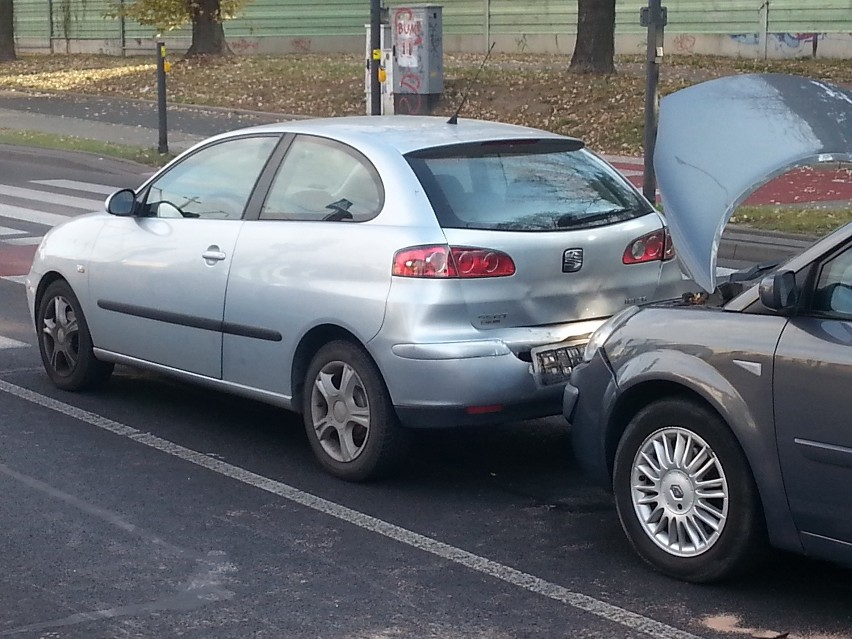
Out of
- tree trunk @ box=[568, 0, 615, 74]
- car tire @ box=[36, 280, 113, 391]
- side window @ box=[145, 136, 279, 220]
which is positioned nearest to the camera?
side window @ box=[145, 136, 279, 220]

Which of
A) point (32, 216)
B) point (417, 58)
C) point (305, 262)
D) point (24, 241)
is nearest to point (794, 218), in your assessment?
point (24, 241)

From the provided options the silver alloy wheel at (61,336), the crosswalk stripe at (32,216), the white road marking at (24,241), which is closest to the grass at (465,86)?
the crosswalk stripe at (32,216)

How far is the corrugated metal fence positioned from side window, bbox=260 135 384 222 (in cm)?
2875

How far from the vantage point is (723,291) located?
532 centimetres

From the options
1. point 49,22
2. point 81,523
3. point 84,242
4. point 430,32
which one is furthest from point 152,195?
point 49,22

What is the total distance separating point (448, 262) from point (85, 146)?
1746cm

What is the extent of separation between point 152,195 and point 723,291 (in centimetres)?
342

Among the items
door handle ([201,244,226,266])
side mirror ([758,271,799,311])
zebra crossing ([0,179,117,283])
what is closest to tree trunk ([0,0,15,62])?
zebra crossing ([0,179,117,283])

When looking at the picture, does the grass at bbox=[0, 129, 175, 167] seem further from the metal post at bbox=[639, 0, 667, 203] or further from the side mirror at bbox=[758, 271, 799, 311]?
the side mirror at bbox=[758, 271, 799, 311]

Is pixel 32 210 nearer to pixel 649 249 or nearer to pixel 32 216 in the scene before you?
pixel 32 216

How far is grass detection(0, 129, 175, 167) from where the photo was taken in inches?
822

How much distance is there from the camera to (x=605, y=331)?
5492 mm

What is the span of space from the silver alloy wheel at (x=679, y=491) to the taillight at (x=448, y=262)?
118 centimetres

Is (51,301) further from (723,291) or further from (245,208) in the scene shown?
(723,291)
